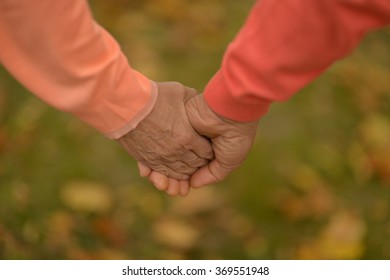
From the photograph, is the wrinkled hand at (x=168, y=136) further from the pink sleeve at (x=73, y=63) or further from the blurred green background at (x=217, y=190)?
the blurred green background at (x=217, y=190)

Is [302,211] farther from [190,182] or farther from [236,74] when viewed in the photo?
[236,74]

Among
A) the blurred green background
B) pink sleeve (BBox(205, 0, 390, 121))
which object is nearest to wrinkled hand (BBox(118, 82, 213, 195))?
pink sleeve (BBox(205, 0, 390, 121))

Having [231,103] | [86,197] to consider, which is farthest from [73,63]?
[86,197]

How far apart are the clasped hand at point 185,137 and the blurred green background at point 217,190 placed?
308 millimetres

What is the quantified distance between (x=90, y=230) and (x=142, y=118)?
1.59 ft

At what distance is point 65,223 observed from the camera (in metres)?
1.56

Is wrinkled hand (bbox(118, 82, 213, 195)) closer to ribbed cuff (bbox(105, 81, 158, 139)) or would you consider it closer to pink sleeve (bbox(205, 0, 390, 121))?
ribbed cuff (bbox(105, 81, 158, 139))

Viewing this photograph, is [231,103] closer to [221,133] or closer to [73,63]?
[221,133]

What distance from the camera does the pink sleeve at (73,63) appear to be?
1.03m

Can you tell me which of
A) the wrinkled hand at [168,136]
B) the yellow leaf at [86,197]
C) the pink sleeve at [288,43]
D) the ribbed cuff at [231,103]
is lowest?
the yellow leaf at [86,197]

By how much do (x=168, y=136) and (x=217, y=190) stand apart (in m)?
0.44

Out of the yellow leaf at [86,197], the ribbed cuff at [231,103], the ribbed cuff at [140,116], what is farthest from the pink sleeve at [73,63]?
the yellow leaf at [86,197]

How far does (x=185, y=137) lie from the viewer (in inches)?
48.3

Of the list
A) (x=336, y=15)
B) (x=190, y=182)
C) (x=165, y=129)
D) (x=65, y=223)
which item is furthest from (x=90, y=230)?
(x=336, y=15)
